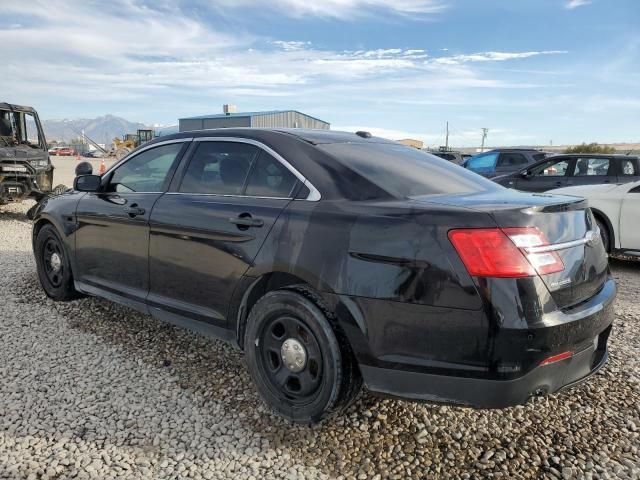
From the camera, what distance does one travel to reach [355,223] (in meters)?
2.46

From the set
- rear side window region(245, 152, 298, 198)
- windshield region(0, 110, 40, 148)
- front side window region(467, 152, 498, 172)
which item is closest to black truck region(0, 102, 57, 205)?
windshield region(0, 110, 40, 148)

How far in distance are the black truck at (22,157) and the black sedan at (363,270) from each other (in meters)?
7.69

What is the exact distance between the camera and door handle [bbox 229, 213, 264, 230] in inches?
112

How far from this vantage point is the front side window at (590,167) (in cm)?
961

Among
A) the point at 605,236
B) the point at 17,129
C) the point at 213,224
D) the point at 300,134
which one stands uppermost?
the point at 17,129

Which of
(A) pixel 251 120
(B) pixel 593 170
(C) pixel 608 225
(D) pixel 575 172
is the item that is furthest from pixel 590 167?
(A) pixel 251 120

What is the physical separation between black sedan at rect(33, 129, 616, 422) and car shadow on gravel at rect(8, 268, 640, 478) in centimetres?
20

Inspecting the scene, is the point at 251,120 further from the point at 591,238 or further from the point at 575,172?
the point at 591,238

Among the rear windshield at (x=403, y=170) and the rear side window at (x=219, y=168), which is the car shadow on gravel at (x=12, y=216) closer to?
the rear side window at (x=219, y=168)

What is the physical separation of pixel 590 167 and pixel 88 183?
352 inches

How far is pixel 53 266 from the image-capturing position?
471 cm

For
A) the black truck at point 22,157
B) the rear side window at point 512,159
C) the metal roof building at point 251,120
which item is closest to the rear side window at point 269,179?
the black truck at point 22,157

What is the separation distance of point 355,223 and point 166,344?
2027 mm

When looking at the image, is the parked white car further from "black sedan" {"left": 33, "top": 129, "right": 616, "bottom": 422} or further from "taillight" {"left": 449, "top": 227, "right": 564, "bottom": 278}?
"taillight" {"left": 449, "top": 227, "right": 564, "bottom": 278}
